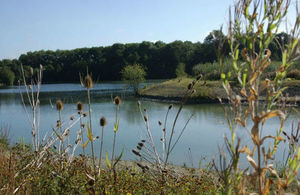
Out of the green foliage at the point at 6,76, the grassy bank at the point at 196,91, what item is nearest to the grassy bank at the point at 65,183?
the grassy bank at the point at 196,91

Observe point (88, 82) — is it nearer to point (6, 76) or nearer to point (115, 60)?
point (6, 76)

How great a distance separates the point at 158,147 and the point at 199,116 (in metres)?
4.07

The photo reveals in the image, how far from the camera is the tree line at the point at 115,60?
42.4 m

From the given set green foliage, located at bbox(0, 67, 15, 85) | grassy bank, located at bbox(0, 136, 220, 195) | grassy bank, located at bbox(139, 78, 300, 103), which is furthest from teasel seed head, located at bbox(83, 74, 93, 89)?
green foliage, located at bbox(0, 67, 15, 85)

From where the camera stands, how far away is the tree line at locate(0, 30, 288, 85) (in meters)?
42.4

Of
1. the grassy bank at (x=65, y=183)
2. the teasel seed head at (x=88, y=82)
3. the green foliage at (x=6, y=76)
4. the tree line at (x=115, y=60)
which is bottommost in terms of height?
the grassy bank at (x=65, y=183)

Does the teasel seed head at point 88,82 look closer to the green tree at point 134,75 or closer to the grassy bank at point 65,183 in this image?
the grassy bank at point 65,183

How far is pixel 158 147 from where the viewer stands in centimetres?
555

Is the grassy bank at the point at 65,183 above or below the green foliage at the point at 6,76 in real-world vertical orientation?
below

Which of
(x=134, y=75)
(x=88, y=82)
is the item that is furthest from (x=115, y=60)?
(x=88, y=82)

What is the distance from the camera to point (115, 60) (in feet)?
165

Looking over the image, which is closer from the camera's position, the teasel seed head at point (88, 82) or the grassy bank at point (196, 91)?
the teasel seed head at point (88, 82)

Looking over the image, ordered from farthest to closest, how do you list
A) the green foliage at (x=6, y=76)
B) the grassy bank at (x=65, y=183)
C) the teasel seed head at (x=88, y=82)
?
the green foliage at (x=6, y=76) → the grassy bank at (x=65, y=183) → the teasel seed head at (x=88, y=82)

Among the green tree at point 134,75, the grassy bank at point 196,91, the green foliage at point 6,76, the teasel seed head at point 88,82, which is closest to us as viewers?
the teasel seed head at point 88,82
